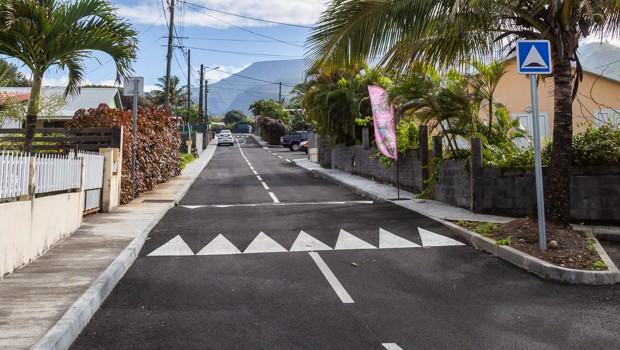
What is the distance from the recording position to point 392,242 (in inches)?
338

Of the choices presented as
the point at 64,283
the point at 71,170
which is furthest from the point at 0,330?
the point at 71,170

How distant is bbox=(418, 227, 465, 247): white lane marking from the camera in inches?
333

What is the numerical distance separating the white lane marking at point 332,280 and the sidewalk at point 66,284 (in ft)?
8.65

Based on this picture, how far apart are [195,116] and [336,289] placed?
81.1m

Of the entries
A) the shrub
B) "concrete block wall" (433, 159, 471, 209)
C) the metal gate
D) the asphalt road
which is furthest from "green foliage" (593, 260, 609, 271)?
the shrub

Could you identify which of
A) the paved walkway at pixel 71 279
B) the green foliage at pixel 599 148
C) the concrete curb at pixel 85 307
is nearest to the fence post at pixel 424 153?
the paved walkway at pixel 71 279

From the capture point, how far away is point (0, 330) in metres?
4.21

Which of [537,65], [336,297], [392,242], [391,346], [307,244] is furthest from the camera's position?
[392,242]

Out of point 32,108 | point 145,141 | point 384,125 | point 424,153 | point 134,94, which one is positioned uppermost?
point 134,94

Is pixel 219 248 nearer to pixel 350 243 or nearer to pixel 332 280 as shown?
pixel 350 243

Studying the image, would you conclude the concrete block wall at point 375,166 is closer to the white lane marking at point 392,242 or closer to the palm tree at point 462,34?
the white lane marking at point 392,242

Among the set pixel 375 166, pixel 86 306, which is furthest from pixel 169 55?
pixel 86 306

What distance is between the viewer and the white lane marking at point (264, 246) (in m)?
7.96

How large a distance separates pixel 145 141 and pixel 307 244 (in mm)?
9166
